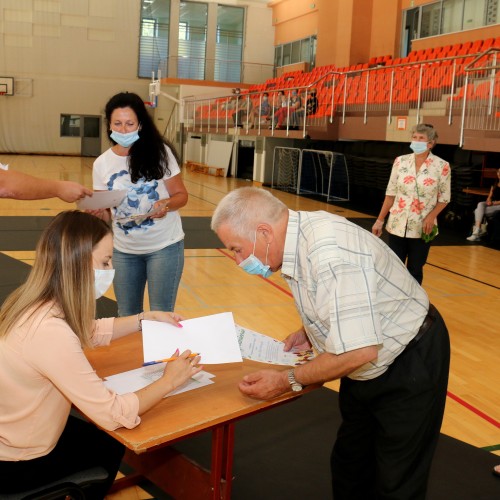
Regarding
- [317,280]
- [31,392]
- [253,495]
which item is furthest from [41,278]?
[253,495]

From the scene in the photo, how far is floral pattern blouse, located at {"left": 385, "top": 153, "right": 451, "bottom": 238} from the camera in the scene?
18.6 feet

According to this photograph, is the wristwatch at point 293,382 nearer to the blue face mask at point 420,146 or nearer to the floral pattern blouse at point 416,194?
the floral pattern blouse at point 416,194

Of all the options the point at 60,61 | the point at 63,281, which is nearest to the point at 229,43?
the point at 60,61

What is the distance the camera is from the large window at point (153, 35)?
26462mm

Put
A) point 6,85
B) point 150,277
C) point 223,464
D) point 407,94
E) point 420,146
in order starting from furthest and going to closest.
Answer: point 6,85 < point 407,94 < point 420,146 < point 150,277 < point 223,464

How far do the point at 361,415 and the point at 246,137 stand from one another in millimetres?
19053

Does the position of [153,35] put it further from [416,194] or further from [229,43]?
[416,194]

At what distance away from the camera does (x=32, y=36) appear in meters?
26.0

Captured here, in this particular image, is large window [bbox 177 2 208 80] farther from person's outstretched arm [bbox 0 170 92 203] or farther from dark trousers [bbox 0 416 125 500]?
dark trousers [bbox 0 416 125 500]

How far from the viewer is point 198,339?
2.37 metres

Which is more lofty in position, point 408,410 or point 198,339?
point 198,339

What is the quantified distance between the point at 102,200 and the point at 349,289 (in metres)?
1.97

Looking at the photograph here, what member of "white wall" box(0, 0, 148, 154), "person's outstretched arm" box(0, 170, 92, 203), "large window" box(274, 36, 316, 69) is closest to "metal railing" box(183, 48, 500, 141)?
"large window" box(274, 36, 316, 69)

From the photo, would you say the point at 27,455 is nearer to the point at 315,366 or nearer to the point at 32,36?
the point at 315,366
